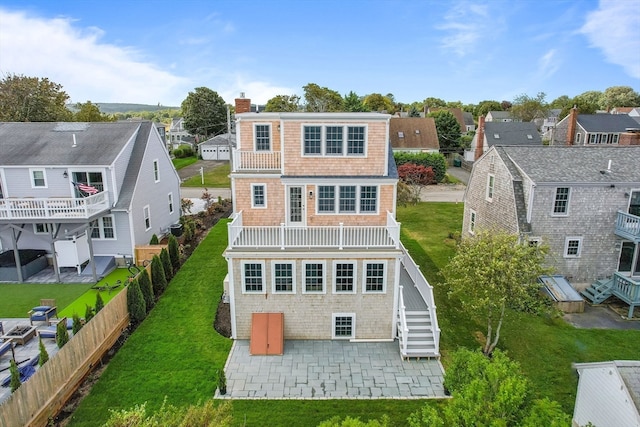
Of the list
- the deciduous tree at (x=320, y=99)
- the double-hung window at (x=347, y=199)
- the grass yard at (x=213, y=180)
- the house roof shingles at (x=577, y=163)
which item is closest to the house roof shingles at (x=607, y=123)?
the deciduous tree at (x=320, y=99)

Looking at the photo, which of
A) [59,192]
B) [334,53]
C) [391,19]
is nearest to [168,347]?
[59,192]

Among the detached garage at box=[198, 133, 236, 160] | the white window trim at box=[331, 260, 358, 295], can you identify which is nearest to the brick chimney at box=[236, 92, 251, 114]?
the white window trim at box=[331, 260, 358, 295]

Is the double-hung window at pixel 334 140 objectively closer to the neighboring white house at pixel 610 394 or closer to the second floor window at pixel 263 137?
the second floor window at pixel 263 137

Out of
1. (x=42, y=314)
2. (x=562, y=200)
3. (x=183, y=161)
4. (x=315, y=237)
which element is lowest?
(x=42, y=314)

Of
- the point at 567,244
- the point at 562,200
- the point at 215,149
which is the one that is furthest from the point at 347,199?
the point at 215,149

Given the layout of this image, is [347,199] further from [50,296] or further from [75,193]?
[75,193]
